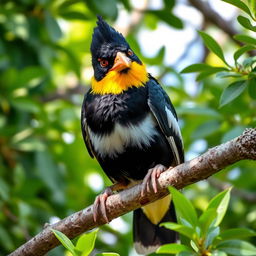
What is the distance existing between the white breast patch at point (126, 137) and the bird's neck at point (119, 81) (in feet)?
0.97

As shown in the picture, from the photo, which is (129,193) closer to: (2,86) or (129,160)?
(129,160)

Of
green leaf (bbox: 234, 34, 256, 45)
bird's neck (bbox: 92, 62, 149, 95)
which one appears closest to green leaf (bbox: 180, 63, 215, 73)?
green leaf (bbox: 234, 34, 256, 45)

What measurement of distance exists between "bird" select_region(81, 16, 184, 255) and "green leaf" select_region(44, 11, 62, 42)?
677 millimetres

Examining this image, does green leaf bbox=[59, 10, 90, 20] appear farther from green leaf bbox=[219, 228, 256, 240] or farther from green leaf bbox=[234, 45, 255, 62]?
green leaf bbox=[219, 228, 256, 240]

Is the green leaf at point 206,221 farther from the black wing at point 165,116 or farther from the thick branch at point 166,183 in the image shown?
the black wing at point 165,116

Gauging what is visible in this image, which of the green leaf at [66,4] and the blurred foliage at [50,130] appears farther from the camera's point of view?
the green leaf at [66,4]

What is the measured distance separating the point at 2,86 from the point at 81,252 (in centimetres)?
292

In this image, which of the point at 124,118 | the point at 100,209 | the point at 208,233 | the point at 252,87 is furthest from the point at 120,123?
the point at 208,233

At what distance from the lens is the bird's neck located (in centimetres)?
464

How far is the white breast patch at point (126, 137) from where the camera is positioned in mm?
4441

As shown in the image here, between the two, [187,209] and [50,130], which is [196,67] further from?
[50,130]

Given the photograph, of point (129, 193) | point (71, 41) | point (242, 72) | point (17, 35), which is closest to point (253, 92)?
point (242, 72)

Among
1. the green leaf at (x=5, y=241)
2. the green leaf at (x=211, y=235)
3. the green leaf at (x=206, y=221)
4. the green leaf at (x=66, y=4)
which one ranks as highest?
the green leaf at (x=66, y=4)

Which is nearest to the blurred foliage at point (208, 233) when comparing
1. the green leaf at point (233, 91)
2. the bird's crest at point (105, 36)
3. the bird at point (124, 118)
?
the green leaf at point (233, 91)
